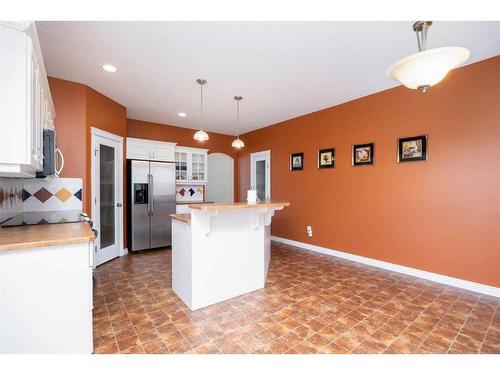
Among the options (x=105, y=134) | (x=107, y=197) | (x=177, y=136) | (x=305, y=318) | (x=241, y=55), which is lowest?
(x=305, y=318)

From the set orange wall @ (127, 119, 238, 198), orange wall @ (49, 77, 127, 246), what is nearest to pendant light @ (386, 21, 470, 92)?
orange wall @ (49, 77, 127, 246)

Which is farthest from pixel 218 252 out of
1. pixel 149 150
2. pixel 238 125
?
pixel 238 125

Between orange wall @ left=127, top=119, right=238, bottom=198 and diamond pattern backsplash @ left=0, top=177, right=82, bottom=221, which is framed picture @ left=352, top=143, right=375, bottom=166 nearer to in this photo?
orange wall @ left=127, top=119, right=238, bottom=198

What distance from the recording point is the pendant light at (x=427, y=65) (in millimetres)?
1264

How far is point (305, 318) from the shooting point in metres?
2.20

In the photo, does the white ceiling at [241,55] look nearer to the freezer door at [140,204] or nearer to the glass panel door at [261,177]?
the freezer door at [140,204]

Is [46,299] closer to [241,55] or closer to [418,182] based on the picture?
[241,55]

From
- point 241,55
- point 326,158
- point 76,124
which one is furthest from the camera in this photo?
point 326,158

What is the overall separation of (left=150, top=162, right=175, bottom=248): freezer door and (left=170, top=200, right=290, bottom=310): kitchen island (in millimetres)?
2128

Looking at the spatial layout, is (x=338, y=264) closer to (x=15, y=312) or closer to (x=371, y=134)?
(x=371, y=134)

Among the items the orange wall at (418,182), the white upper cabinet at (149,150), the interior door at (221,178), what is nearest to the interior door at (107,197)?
the white upper cabinet at (149,150)

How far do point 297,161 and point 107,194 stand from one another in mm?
3734
